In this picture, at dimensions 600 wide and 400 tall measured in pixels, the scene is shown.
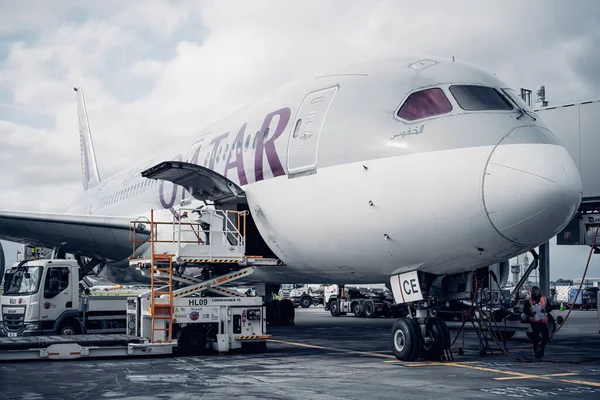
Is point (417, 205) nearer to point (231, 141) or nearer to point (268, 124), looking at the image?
point (268, 124)

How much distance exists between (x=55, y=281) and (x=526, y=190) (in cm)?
1227

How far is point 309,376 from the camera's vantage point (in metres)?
10.3

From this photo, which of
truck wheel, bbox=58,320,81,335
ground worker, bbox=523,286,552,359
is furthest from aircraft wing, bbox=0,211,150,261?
ground worker, bbox=523,286,552,359

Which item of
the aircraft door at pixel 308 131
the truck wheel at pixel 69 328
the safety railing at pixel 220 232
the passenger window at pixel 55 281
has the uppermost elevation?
the aircraft door at pixel 308 131

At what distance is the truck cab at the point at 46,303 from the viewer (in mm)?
17297

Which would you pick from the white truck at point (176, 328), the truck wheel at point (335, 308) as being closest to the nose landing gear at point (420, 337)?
the white truck at point (176, 328)

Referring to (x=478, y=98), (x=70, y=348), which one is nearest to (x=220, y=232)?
(x=70, y=348)

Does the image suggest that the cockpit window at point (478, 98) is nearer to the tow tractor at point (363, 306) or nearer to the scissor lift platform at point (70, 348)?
the scissor lift platform at point (70, 348)

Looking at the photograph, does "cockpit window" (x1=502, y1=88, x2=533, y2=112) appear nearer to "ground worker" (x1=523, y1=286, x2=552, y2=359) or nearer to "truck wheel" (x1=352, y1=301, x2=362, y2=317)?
"ground worker" (x1=523, y1=286, x2=552, y2=359)

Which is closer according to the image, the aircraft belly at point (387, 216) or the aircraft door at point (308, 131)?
the aircraft belly at point (387, 216)

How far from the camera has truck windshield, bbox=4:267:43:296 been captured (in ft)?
57.8

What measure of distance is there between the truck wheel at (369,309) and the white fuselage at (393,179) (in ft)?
64.0

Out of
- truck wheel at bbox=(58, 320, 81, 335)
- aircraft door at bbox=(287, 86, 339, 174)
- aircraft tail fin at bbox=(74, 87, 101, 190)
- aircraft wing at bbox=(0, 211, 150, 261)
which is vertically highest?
aircraft tail fin at bbox=(74, 87, 101, 190)

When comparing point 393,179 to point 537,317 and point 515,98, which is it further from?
point 537,317
